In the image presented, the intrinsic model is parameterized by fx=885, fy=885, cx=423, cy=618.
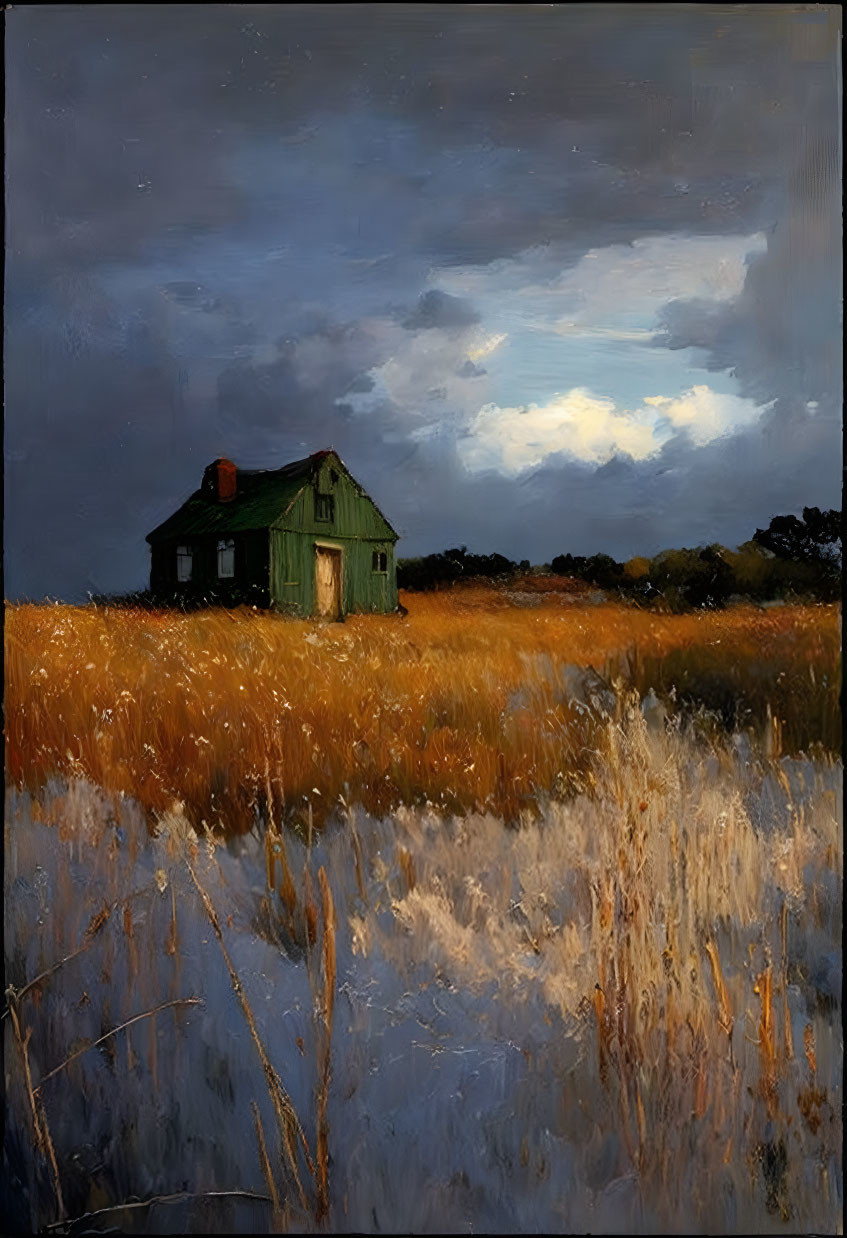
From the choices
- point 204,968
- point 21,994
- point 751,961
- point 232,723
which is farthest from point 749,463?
point 21,994

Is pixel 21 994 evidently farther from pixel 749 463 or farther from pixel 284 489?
pixel 749 463

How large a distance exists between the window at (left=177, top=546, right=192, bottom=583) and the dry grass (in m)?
0.12

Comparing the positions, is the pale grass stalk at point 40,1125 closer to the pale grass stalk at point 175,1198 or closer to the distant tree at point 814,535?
the pale grass stalk at point 175,1198

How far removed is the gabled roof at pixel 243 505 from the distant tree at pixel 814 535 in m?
1.02

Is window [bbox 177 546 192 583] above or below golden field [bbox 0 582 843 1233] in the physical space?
above

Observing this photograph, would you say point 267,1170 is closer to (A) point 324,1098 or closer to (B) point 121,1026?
(A) point 324,1098

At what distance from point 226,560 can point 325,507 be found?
41 centimetres

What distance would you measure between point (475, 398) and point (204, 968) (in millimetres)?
1525

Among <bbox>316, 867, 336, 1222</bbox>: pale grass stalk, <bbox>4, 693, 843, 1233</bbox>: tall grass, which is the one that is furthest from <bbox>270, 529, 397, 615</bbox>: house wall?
<bbox>316, 867, 336, 1222</bbox>: pale grass stalk

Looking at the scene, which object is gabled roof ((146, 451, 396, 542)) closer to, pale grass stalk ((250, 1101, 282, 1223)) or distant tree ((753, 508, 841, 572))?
distant tree ((753, 508, 841, 572))

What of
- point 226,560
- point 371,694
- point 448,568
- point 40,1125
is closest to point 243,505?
point 226,560

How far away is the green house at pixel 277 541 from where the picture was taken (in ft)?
7.61

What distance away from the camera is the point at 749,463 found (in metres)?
2.27

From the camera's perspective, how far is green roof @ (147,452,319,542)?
228cm
